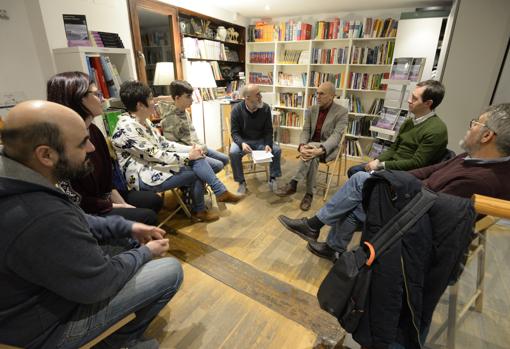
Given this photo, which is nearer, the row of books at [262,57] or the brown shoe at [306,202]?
the brown shoe at [306,202]

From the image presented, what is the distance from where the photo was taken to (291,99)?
16.0ft

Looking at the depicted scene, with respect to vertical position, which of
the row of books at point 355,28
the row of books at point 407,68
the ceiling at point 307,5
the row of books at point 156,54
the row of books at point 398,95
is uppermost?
the ceiling at point 307,5

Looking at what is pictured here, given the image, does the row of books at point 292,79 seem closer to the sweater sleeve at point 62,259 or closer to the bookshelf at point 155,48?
the bookshelf at point 155,48

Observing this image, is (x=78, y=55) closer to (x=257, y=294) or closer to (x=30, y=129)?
(x=30, y=129)

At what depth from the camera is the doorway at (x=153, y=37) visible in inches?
113

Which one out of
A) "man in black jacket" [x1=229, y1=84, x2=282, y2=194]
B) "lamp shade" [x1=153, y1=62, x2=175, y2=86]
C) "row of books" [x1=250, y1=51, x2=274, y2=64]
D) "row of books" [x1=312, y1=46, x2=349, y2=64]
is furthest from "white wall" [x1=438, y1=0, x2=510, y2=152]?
"lamp shade" [x1=153, y1=62, x2=175, y2=86]

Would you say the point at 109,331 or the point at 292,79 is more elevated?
the point at 292,79

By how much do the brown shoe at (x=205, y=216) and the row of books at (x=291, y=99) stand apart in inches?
123

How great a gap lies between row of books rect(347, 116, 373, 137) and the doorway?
9.80ft

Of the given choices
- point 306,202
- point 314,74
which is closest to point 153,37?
point 314,74

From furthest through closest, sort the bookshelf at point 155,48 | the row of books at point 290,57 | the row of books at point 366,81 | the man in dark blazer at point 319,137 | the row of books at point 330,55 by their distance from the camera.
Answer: the row of books at point 290,57 < the row of books at point 330,55 < the row of books at point 366,81 < the bookshelf at point 155,48 < the man in dark blazer at point 319,137

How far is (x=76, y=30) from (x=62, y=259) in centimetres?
246

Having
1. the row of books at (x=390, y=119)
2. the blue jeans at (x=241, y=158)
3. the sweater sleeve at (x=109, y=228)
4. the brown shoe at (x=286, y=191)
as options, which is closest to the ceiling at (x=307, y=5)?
the row of books at (x=390, y=119)

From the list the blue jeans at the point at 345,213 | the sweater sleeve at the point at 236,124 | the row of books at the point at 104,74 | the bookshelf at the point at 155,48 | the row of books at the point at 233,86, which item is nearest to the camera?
the blue jeans at the point at 345,213
